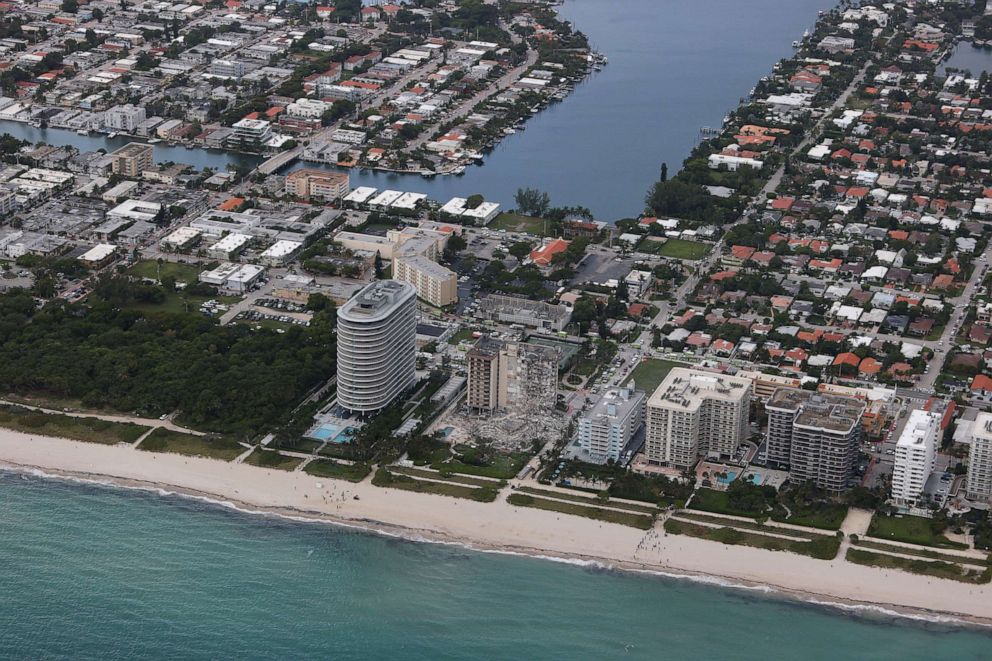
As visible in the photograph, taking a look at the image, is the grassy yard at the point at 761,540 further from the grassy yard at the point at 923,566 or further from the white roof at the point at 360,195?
the white roof at the point at 360,195

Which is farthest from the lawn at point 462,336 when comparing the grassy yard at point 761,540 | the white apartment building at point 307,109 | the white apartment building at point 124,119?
the white apartment building at point 124,119

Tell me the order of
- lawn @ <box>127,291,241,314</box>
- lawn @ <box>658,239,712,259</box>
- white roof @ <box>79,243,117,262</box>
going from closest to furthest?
lawn @ <box>127,291,241,314</box>, white roof @ <box>79,243,117,262</box>, lawn @ <box>658,239,712,259</box>

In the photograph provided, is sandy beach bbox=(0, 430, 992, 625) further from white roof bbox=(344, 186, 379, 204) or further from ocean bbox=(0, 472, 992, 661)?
white roof bbox=(344, 186, 379, 204)

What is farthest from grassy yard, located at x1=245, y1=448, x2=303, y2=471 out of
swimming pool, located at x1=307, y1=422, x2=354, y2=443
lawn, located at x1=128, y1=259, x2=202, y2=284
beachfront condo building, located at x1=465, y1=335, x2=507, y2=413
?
lawn, located at x1=128, y1=259, x2=202, y2=284

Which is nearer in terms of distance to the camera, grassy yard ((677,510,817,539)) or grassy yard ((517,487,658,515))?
grassy yard ((677,510,817,539))

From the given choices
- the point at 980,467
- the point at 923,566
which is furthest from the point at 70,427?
the point at 980,467

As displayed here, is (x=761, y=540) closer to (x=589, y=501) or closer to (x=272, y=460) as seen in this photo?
(x=589, y=501)

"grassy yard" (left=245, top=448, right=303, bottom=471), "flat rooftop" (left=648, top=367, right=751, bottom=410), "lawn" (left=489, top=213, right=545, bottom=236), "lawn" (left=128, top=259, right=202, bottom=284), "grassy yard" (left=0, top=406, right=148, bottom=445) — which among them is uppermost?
"flat rooftop" (left=648, top=367, right=751, bottom=410)
